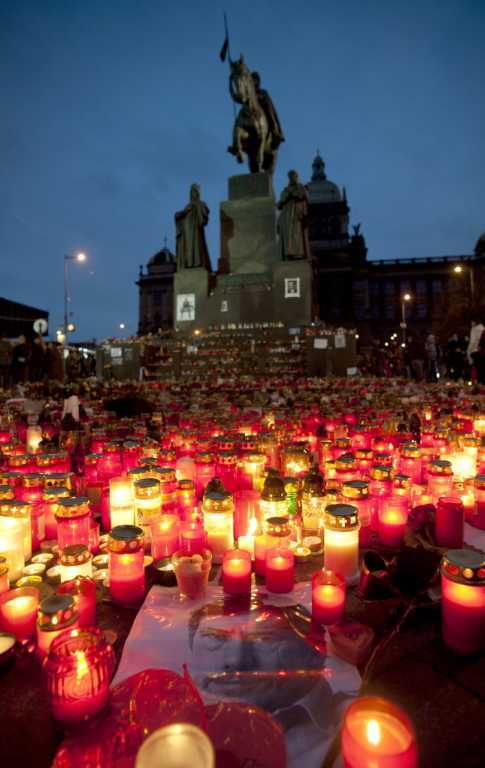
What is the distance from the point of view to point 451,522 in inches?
115

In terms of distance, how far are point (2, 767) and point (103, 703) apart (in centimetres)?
33

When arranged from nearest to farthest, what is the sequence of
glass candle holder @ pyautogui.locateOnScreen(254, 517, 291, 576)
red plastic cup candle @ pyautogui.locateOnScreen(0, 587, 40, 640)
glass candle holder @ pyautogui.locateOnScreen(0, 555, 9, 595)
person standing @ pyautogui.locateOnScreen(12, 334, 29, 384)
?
1. red plastic cup candle @ pyautogui.locateOnScreen(0, 587, 40, 640)
2. glass candle holder @ pyautogui.locateOnScreen(0, 555, 9, 595)
3. glass candle holder @ pyautogui.locateOnScreen(254, 517, 291, 576)
4. person standing @ pyautogui.locateOnScreen(12, 334, 29, 384)

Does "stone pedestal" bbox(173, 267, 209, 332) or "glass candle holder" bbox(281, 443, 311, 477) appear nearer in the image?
"glass candle holder" bbox(281, 443, 311, 477)

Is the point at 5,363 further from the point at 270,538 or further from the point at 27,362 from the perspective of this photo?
the point at 270,538

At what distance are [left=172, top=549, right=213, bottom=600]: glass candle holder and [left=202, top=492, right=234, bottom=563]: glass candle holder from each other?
1.24ft

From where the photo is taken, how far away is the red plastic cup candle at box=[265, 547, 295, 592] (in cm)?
246

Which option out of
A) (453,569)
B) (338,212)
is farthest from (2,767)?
(338,212)

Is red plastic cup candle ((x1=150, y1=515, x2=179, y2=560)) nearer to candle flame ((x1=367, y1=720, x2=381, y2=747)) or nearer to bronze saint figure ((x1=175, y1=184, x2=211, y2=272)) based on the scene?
candle flame ((x1=367, y1=720, x2=381, y2=747))

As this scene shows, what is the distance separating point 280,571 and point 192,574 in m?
0.48

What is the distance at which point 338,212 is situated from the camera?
5362 centimetres

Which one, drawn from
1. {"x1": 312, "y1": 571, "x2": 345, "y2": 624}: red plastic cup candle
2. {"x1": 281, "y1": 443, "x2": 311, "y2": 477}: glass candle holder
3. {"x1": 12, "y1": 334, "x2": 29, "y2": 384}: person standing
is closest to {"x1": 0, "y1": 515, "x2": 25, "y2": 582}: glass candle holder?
{"x1": 312, "y1": 571, "x2": 345, "y2": 624}: red plastic cup candle

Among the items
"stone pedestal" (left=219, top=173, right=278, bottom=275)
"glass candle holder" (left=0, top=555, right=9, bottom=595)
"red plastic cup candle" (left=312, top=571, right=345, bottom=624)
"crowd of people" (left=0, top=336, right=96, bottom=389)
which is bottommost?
"red plastic cup candle" (left=312, top=571, right=345, bottom=624)

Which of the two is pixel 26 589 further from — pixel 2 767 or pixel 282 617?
pixel 282 617

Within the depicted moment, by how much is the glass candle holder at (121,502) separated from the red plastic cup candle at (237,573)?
3.44 feet
